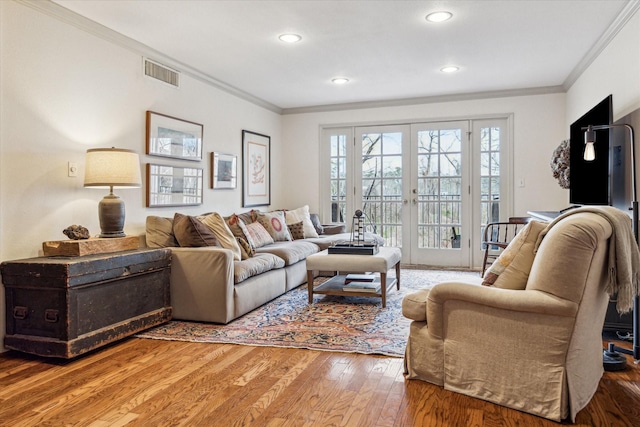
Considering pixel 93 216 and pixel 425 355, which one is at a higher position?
pixel 93 216

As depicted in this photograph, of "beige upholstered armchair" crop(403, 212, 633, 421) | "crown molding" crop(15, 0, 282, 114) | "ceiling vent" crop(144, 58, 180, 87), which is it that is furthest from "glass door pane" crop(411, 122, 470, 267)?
"beige upholstered armchair" crop(403, 212, 633, 421)

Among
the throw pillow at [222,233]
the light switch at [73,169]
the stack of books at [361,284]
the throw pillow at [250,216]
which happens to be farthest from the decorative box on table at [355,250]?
the light switch at [73,169]

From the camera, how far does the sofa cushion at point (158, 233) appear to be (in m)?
3.76

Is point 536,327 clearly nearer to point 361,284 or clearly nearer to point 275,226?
point 361,284

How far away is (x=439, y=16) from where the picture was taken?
3.38 metres

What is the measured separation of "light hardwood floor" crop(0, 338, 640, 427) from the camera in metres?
1.97

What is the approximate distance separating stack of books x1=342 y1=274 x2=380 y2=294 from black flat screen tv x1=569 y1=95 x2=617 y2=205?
1.95m

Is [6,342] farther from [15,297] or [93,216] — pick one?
[93,216]

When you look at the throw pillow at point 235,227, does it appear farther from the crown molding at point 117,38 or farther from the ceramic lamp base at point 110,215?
the crown molding at point 117,38

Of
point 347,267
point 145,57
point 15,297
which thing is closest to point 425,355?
point 347,267

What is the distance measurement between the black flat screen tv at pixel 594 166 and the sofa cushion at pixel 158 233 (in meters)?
3.37

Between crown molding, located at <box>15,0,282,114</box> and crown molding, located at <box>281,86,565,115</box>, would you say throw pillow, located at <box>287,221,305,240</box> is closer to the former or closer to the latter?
crown molding, located at <box>15,0,282,114</box>

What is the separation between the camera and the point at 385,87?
18.2 feet

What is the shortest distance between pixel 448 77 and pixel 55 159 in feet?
13.3
